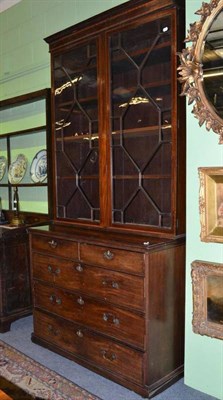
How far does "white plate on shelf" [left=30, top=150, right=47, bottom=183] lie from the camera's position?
138 inches

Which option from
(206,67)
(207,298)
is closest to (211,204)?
(207,298)

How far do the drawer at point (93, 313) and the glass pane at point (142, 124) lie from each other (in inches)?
23.0

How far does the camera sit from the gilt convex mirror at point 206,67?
1975mm

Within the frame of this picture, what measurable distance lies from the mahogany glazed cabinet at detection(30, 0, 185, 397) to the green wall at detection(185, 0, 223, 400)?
0.07 meters

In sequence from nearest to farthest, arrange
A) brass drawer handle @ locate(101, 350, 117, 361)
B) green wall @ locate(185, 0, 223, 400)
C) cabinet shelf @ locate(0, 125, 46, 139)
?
green wall @ locate(185, 0, 223, 400)
brass drawer handle @ locate(101, 350, 117, 361)
cabinet shelf @ locate(0, 125, 46, 139)

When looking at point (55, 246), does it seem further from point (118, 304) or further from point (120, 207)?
point (118, 304)

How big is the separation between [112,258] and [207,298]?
61cm

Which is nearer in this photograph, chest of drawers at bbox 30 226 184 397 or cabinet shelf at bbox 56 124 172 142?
chest of drawers at bbox 30 226 184 397

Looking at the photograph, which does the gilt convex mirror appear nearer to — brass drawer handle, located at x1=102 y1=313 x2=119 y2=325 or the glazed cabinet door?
the glazed cabinet door

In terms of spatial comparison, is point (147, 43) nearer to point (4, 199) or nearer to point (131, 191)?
point (131, 191)

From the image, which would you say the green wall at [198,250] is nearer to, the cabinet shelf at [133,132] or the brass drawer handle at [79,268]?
the cabinet shelf at [133,132]

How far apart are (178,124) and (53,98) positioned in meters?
1.22

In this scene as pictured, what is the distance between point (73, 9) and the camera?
3170 mm

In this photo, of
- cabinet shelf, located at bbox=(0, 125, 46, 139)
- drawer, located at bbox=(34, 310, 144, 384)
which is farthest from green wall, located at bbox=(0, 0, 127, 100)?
drawer, located at bbox=(34, 310, 144, 384)
